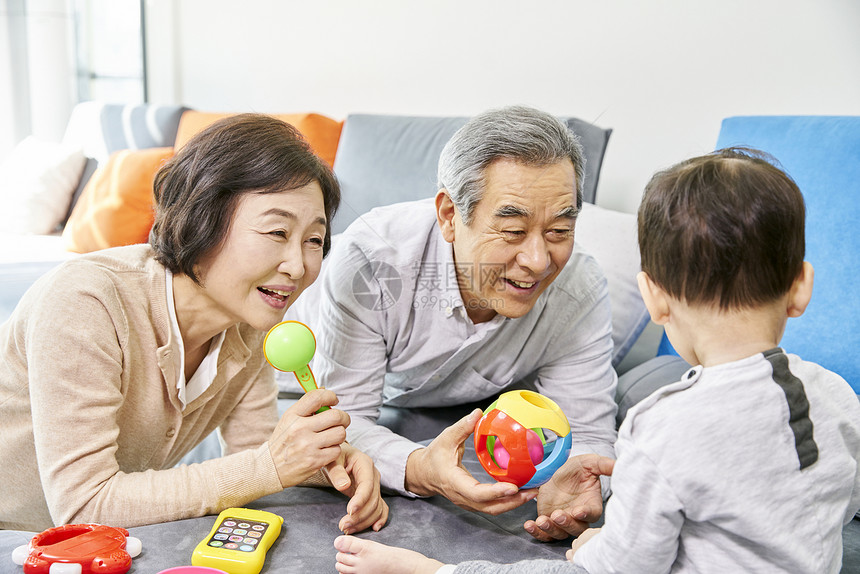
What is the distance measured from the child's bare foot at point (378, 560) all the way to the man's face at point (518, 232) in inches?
18.8

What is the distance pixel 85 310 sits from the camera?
99 cm

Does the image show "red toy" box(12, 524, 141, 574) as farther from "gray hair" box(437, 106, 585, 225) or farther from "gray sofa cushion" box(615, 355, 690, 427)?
"gray sofa cushion" box(615, 355, 690, 427)

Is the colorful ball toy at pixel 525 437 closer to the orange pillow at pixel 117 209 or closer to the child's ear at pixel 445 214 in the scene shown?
the child's ear at pixel 445 214

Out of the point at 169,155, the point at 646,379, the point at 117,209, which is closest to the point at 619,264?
the point at 646,379

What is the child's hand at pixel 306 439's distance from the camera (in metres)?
1.04

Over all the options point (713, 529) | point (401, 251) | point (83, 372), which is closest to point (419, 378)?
point (401, 251)

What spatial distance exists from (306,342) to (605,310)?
657 mm

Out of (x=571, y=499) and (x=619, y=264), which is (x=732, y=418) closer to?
(x=571, y=499)

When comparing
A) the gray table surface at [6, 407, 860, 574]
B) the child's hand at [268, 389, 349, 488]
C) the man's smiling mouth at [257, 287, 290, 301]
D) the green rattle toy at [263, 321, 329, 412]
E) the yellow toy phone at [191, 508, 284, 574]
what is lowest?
the gray table surface at [6, 407, 860, 574]

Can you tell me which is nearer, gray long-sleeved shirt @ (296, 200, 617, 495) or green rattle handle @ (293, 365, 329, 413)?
green rattle handle @ (293, 365, 329, 413)

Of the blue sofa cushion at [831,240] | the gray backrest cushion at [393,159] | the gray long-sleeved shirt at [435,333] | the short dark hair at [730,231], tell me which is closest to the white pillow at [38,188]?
the gray backrest cushion at [393,159]

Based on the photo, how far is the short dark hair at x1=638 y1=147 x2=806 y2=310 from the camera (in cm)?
75

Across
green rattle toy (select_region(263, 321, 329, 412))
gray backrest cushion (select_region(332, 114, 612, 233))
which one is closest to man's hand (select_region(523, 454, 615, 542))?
green rattle toy (select_region(263, 321, 329, 412))

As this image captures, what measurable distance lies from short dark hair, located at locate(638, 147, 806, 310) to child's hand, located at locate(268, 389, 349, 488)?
52 centimetres
